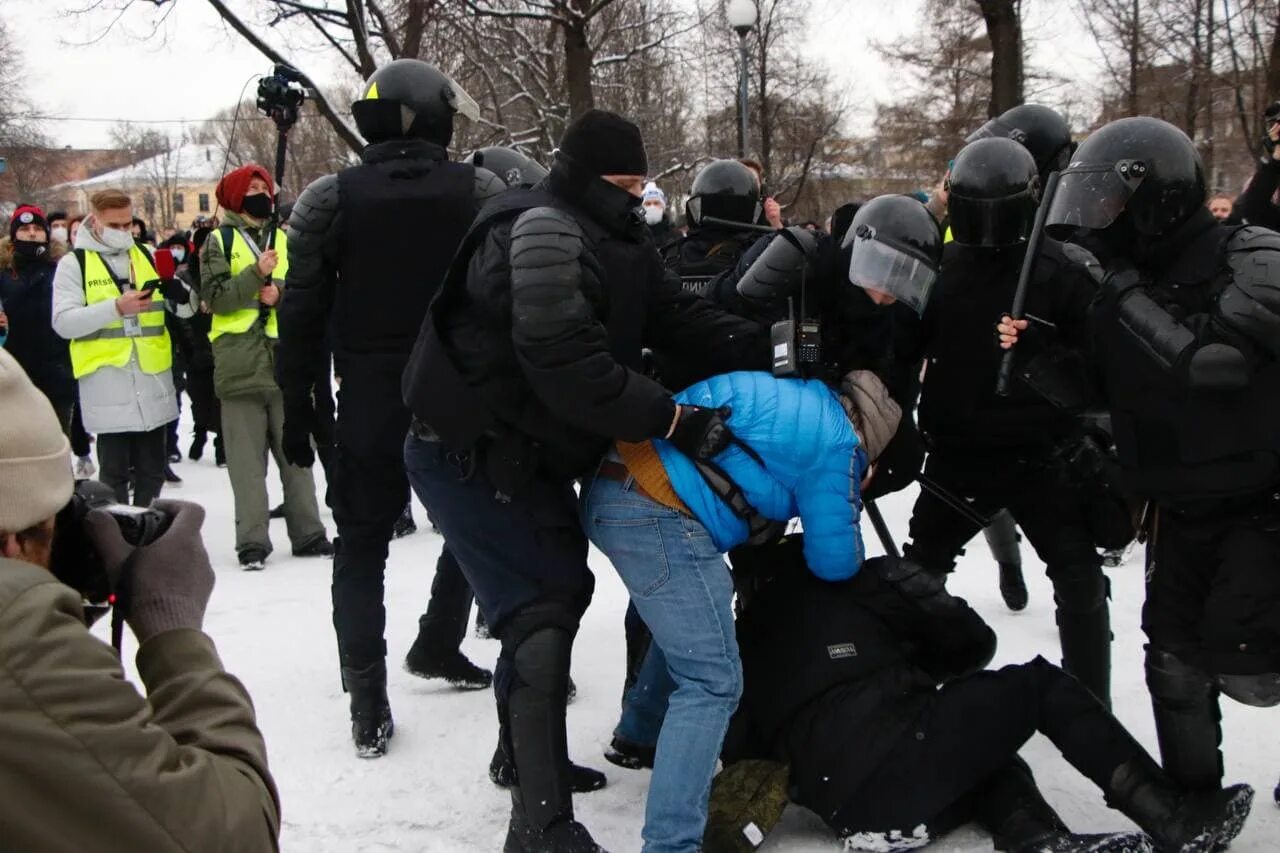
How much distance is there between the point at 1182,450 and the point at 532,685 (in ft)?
5.48

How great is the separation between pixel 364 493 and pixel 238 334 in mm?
3016

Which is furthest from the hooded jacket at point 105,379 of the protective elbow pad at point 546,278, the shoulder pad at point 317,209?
the protective elbow pad at point 546,278

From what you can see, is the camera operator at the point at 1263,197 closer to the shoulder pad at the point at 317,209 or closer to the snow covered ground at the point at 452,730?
the snow covered ground at the point at 452,730

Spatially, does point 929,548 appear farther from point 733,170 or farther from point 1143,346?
point 733,170

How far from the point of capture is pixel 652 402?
112 inches

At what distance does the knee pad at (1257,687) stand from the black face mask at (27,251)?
Result: 7590 mm

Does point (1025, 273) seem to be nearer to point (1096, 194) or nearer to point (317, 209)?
point (1096, 194)

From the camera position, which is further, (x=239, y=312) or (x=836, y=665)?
(x=239, y=312)

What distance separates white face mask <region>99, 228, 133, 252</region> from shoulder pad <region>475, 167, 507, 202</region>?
3495 millimetres

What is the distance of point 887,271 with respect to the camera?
3.13 meters

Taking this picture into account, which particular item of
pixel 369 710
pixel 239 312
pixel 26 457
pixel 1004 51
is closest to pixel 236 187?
pixel 239 312

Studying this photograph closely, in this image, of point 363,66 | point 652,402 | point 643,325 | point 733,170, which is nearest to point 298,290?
point 643,325

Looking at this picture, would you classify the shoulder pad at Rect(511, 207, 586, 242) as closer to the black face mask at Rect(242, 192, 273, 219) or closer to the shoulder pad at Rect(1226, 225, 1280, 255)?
the shoulder pad at Rect(1226, 225, 1280, 255)

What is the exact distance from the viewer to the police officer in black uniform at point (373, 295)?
3836mm
